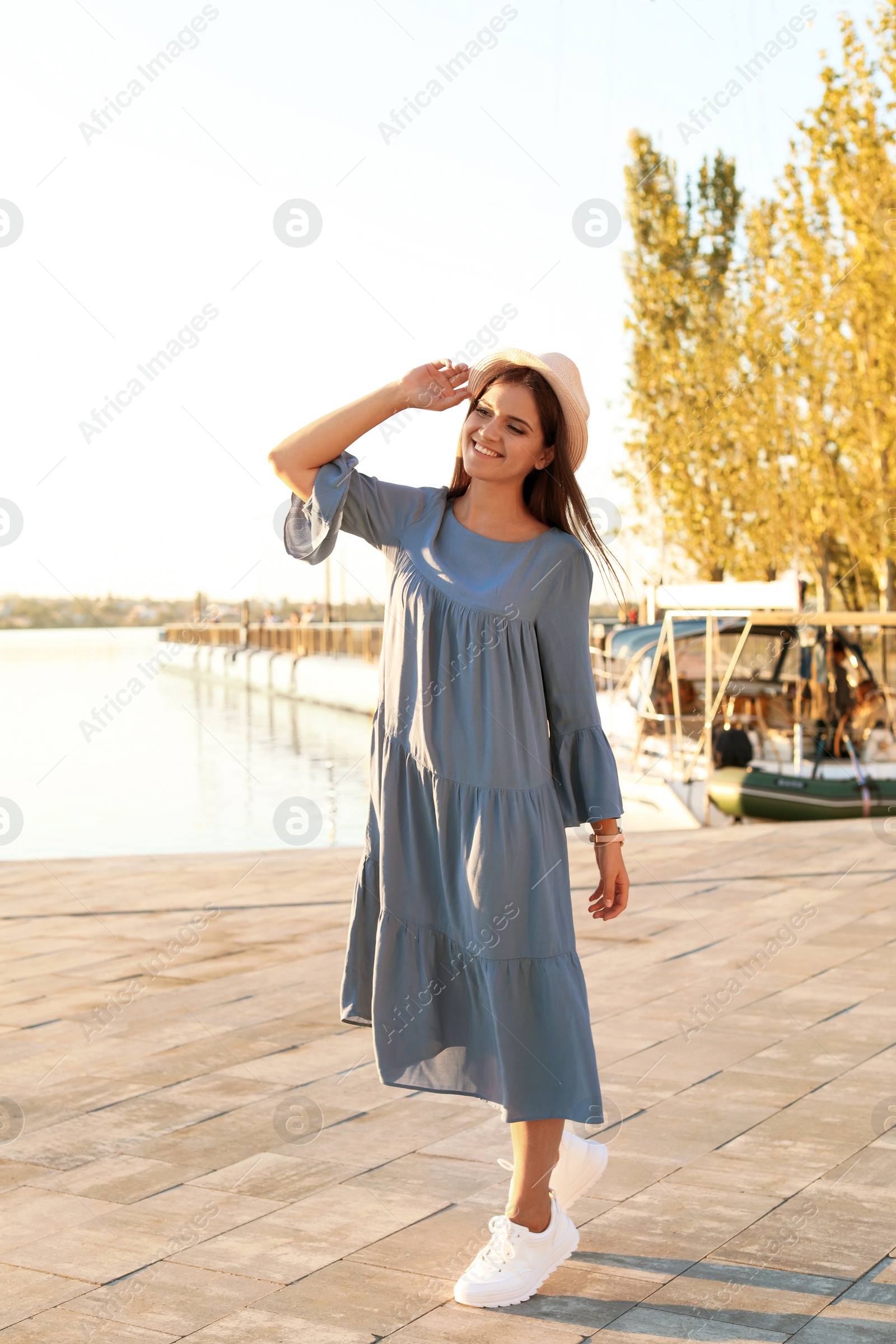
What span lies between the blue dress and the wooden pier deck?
16.8 inches

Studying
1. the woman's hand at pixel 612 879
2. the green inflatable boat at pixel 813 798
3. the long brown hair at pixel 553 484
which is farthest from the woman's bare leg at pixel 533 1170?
the green inflatable boat at pixel 813 798

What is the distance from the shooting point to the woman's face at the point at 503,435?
2.68 metres

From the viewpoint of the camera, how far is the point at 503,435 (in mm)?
2682

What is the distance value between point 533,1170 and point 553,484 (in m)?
1.32

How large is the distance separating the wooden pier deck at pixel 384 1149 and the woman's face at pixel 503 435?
156cm

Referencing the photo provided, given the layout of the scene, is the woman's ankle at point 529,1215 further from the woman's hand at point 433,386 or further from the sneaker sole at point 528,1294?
the woman's hand at point 433,386

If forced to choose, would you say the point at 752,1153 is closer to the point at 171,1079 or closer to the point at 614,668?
the point at 171,1079

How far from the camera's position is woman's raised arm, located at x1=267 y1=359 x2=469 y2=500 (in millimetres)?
2639

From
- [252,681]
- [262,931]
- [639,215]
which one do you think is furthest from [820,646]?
[252,681]

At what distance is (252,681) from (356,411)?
6108cm

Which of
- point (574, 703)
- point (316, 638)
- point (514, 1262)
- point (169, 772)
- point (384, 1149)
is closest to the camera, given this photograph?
point (514, 1262)

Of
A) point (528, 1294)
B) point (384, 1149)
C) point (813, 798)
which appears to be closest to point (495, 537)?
point (528, 1294)

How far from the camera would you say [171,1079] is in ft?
13.2

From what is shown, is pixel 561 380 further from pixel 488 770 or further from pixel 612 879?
pixel 612 879
